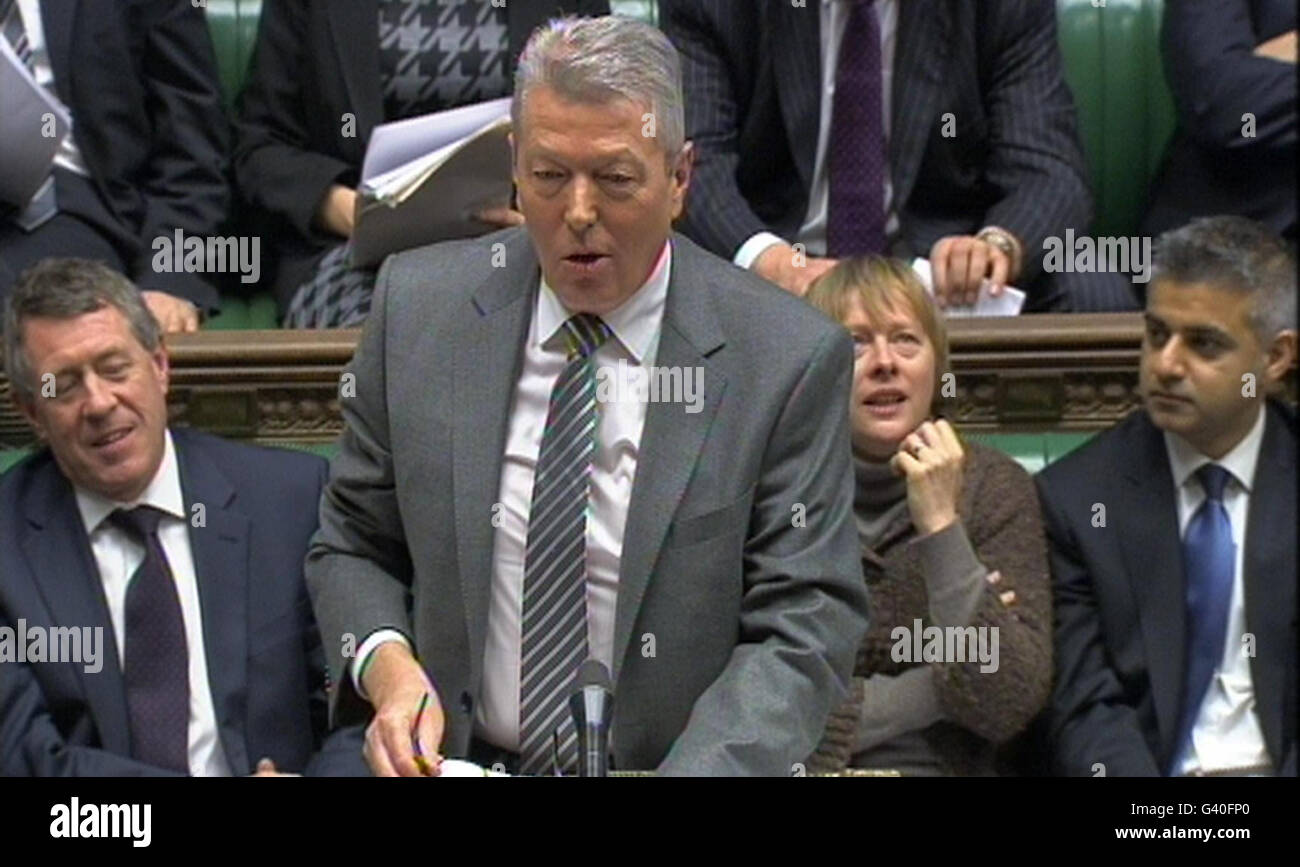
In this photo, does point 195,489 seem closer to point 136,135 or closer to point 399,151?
point 399,151

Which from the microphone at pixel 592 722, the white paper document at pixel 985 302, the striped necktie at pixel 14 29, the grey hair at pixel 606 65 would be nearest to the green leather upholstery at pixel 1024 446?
the white paper document at pixel 985 302

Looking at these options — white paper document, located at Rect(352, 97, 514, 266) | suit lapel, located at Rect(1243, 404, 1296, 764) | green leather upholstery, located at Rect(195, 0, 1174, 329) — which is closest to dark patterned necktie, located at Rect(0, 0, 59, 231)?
green leather upholstery, located at Rect(195, 0, 1174, 329)

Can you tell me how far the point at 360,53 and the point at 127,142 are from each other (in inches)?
11.1

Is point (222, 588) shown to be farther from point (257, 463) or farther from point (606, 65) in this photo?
point (606, 65)

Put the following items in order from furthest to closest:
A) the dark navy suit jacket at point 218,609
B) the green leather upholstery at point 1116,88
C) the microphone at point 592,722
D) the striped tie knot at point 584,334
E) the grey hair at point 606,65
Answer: the green leather upholstery at point 1116,88 < the dark navy suit jacket at point 218,609 < the striped tie knot at point 584,334 < the grey hair at point 606,65 < the microphone at point 592,722

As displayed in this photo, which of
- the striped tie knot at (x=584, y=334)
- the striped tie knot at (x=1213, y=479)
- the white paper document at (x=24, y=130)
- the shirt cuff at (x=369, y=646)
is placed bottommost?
the shirt cuff at (x=369, y=646)

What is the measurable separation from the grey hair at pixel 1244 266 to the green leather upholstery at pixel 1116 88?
0.79 meters

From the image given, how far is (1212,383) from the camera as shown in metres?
2.69

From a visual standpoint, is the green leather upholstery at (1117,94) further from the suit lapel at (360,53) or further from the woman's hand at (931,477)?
the woman's hand at (931,477)

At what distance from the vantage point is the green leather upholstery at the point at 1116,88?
3.51 metres

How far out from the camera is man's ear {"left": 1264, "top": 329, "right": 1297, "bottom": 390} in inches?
106

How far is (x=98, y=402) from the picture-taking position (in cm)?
271
